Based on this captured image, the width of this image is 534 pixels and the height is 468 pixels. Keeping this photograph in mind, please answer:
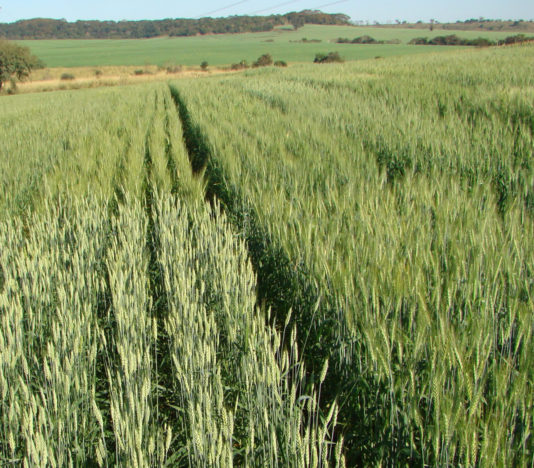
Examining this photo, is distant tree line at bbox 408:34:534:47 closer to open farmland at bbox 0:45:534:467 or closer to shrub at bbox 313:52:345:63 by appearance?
shrub at bbox 313:52:345:63

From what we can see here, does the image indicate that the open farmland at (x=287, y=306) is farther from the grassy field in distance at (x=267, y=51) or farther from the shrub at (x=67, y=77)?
the grassy field in distance at (x=267, y=51)

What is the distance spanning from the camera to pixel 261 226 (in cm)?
242

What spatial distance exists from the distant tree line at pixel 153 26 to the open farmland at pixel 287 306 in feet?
290

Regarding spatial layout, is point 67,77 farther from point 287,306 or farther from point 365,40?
point 287,306

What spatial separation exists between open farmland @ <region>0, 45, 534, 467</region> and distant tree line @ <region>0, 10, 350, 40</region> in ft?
290

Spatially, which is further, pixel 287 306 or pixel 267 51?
pixel 267 51

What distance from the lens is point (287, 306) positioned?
6.79ft

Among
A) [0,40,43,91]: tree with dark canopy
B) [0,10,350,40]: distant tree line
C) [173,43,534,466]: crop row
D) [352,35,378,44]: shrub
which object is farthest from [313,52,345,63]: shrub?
[0,10,350,40]: distant tree line

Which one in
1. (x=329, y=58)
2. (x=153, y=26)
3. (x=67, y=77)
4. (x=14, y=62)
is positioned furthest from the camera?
(x=153, y=26)

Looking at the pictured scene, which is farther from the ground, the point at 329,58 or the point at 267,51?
the point at 267,51

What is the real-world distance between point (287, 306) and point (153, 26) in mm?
104870

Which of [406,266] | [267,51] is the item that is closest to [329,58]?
[267,51]

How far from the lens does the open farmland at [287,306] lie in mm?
968

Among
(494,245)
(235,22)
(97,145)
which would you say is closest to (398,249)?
(494,245)
